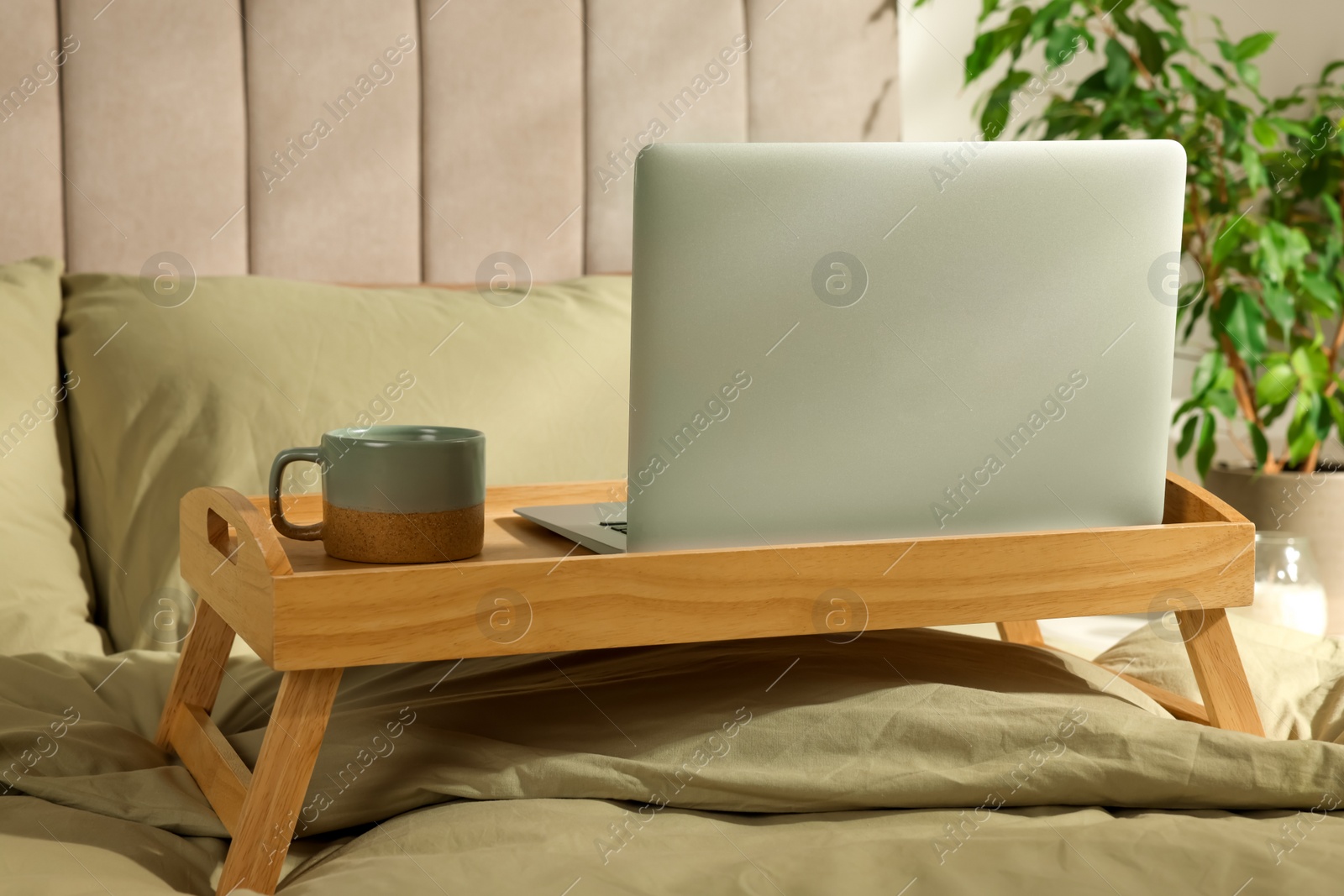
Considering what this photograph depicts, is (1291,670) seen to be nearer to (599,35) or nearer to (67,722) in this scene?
(67,722)

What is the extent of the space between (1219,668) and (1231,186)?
1326 mm

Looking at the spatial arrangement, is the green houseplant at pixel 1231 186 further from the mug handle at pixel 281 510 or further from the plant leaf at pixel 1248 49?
the mug handle at pixel 281 510

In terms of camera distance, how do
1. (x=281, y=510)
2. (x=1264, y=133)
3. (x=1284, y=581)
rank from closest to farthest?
(x=281, y=510) < (x=1284, y=581) < (x=1264, y=133)

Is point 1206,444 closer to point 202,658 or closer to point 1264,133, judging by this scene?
point 1264,133

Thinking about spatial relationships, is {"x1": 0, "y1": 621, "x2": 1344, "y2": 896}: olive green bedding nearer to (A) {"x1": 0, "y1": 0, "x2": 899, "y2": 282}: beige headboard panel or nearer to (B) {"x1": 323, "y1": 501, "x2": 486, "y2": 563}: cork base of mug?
(B) {"x1": 323, "y1": 501, "x2": 486, "y2": 563}: cork base of mug

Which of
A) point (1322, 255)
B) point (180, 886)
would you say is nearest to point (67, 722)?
point (180, 886)

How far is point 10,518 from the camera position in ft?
3.95

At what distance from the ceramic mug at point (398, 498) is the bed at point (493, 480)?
14 cm

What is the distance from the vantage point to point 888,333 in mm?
752

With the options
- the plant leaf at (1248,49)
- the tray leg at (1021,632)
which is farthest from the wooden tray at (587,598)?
the plant leaf at (1248,49)

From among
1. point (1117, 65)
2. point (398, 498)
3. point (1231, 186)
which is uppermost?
point (1117, 65)

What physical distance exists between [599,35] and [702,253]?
117cm

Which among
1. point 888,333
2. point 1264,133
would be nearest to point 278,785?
point 888,333

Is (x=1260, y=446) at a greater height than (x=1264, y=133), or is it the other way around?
(x=1264, y=133)
